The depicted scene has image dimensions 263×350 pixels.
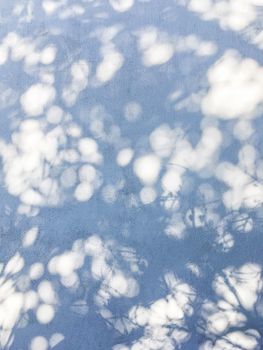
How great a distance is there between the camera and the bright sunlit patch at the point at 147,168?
284 centimetres

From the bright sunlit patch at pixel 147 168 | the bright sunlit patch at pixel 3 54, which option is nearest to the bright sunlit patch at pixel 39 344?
the bright sunlit patch at pixel 147 168

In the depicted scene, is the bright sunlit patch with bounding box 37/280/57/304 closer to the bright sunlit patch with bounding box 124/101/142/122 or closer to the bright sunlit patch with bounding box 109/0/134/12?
the bright sunlit patch with bounding box 124/101/142/122

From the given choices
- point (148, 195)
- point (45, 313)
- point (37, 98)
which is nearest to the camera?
point (45, 313)

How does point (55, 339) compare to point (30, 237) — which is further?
point (30, 237)

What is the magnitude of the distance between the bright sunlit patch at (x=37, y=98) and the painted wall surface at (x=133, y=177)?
0.04 ft

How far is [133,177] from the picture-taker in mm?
2865

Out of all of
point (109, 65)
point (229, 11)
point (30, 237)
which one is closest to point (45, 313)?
point (30, 237)

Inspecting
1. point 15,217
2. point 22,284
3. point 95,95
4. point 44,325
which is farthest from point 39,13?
point 44,325

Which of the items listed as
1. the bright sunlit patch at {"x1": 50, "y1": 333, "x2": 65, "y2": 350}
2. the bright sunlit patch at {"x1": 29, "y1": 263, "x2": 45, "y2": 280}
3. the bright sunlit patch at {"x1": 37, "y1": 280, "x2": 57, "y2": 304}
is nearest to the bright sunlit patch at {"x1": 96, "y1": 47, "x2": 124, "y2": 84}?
the bright sunlit patch at {"x1": 29, "y1": 263, "x2": 45, "y2": 280}

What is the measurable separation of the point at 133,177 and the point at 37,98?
1.14 meters

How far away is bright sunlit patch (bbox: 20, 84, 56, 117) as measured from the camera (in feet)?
10.4

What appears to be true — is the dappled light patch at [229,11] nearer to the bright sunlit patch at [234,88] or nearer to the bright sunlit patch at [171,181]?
the bright sunlit patch at [234,88]

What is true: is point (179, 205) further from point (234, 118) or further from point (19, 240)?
point (19, 240)

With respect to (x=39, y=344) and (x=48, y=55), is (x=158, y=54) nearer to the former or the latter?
(x=48, y=55)
